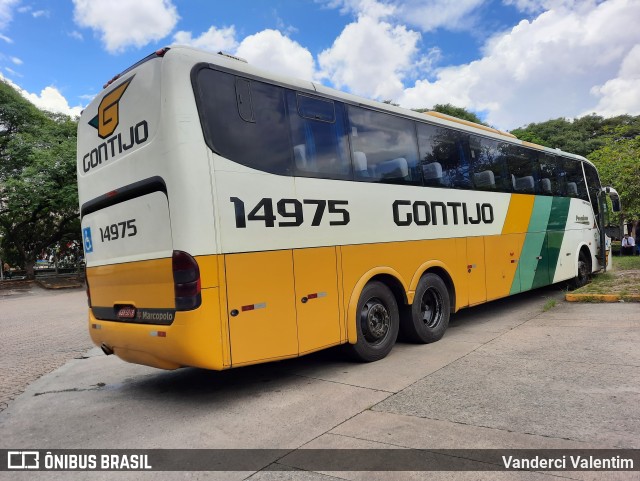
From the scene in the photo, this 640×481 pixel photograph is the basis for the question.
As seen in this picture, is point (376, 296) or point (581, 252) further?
point (581, 252)

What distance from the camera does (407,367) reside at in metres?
5.82

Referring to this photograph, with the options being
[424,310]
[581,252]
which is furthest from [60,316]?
[581,252]

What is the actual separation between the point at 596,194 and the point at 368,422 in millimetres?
11440

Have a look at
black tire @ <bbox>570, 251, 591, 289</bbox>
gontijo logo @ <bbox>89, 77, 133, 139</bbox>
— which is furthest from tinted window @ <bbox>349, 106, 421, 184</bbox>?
black tire @ <bbox>570, 251, 591, 289</bbox>

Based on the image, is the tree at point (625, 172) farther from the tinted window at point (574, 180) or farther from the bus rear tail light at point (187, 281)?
the bus rear tail light at point (187, 281)

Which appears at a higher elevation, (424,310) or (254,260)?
(254,260)

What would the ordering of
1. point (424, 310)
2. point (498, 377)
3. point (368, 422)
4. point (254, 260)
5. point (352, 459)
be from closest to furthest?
1. point (352, 459)
2. point (368, 422)
3. point (254, 260)
4. point (498, 377)
5. point (424, 310)

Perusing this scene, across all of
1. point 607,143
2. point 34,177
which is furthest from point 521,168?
point 607,143

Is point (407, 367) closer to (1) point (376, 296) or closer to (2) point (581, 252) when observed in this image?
(1) point (376, 296)

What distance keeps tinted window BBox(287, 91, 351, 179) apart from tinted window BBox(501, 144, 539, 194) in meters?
4.60

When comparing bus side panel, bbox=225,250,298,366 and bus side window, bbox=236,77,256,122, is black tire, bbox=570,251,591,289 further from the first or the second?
bus side window, bbox=236,77,256,122

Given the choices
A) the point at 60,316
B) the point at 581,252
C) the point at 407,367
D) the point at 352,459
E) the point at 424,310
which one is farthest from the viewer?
the point at 60,316

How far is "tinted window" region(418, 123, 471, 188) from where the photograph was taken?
7.27 meters

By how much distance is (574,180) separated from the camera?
11750 millimetres
